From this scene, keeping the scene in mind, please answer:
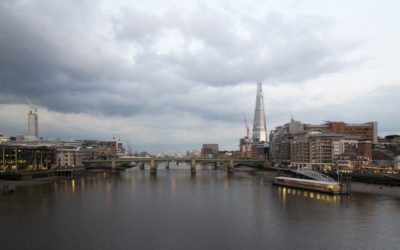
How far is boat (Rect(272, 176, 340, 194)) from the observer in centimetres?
8556

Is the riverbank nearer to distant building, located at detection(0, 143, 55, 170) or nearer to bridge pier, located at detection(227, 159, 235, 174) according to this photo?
bridge pier, located at detection(227, 159, 235, 174)

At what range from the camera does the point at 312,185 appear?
308 ft

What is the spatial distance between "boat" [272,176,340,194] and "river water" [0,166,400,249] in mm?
5356

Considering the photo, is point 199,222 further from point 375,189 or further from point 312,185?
point 375,189

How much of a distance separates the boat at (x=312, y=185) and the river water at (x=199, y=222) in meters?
A: 5.36

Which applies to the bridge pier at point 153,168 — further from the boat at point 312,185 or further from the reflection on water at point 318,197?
the reflection on water at point 318,197

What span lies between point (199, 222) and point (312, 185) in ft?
161

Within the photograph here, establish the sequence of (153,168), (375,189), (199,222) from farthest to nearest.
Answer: (153,168) → (375,189) → (199,222)

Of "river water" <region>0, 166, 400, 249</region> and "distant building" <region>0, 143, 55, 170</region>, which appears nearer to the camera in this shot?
"river water" <region>0, 166, 400, 249</region>

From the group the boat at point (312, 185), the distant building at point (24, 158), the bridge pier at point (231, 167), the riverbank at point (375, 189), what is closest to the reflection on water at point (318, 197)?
the boat at point (312, 185)

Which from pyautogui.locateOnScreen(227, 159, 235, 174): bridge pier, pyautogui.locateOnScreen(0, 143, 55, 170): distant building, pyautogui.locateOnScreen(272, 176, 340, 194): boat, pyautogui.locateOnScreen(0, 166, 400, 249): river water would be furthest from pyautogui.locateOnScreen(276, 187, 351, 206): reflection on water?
pyautogui.locateOnScreen(0, 143, 55, 170): distant building

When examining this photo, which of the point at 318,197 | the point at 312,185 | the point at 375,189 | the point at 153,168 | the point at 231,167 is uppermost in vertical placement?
the point at 312,185

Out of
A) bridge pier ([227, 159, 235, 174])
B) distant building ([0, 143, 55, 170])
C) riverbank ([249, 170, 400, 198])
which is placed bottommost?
bridge pier ([227, 159, 235, 174])

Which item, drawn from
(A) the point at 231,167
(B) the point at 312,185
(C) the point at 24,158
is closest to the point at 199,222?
(B) the point at 312,185
